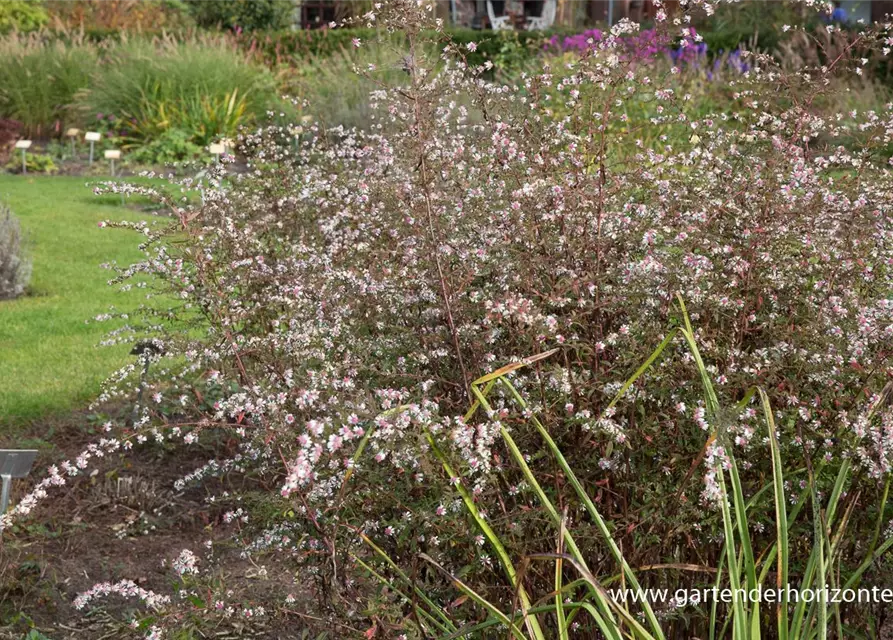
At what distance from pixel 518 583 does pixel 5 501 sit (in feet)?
7.25

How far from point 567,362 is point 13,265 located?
240 inches

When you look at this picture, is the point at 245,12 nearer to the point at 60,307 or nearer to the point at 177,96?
the point at 177,96

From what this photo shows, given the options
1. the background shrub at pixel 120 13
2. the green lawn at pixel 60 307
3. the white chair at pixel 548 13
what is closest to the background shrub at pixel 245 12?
the background shrub at pixel 120 13

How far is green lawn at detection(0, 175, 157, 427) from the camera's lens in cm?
585

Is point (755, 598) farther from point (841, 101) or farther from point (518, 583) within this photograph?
point (841, 101)

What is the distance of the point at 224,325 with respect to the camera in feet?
9.77

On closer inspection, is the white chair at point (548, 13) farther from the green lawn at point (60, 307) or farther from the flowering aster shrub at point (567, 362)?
the flowering aster shrub at point (567, 362)

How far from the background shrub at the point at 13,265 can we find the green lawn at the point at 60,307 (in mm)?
112

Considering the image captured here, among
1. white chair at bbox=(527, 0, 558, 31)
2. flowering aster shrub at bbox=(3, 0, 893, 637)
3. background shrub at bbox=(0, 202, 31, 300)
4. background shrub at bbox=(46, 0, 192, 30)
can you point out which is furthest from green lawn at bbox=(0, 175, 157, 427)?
white chair at bbox=(527, 0, 558, 31)

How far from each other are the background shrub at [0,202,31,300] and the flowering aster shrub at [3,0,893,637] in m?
4.68

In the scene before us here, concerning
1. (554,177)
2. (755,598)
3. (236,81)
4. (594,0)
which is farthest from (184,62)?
(594,0)

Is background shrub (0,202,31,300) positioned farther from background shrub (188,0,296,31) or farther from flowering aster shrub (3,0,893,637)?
background shrub (188,0,296,31)

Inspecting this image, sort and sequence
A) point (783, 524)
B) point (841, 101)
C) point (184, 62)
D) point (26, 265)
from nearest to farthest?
point (783, 524), point (26, 265), point (841, 101), point (184, 62)

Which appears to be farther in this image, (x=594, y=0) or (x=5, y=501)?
(x=594, y=0)
